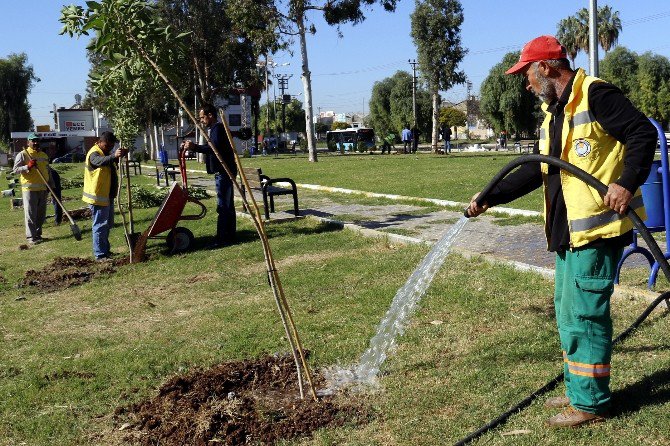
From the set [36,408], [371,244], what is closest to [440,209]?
[371,244]

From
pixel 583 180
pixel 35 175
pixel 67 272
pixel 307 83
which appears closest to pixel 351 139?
pixel 307 83

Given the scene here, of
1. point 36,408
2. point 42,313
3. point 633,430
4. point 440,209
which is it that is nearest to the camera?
point 633,430

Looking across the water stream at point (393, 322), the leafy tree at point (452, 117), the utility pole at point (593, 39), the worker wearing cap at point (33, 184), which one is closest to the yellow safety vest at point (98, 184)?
the worker wearing cap at point (33, 184)

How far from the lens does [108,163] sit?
10.2m

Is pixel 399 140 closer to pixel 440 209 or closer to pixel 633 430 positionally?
pixel 440 209

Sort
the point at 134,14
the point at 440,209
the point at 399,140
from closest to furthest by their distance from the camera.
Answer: the point at 134,14, the point at 440,209, the point at 399,140

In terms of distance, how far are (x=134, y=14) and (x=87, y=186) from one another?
16.3 ft

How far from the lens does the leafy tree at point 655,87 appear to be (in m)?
58.5

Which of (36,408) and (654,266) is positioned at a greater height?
(654,266)

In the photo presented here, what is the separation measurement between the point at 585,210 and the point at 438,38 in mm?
41638

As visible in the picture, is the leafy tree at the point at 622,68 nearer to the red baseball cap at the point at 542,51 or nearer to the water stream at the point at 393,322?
the water stream at the point at 393,322

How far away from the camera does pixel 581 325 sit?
3717 mm

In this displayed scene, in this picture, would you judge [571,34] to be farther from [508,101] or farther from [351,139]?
[351,139]

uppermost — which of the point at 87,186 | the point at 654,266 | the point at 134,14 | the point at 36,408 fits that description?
the point at 134,14
